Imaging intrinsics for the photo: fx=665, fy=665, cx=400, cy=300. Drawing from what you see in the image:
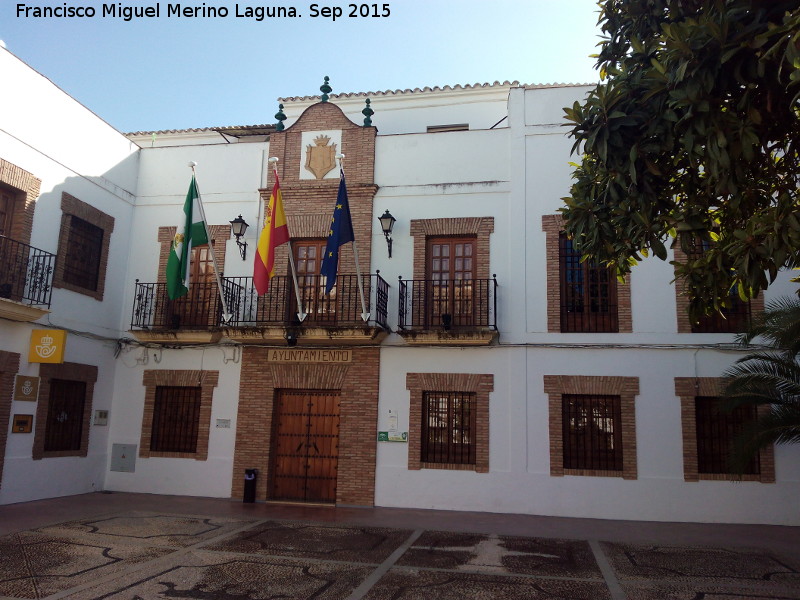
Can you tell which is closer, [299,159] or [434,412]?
[434,412]

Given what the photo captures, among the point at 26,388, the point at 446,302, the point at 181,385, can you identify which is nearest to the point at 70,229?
the point at 26,388

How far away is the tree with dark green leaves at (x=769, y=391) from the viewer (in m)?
8.62

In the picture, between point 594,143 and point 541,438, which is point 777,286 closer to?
point 541,438

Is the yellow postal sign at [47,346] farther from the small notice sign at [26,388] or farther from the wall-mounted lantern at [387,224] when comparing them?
the wall-mounted lantern at [387,224]

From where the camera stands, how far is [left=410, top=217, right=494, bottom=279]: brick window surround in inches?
443

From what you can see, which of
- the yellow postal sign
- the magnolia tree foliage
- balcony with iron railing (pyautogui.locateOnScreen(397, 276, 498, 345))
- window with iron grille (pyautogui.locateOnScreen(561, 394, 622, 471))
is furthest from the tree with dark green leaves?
the yellow postal sign

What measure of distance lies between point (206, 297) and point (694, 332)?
8.31 m

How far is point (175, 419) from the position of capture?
11.8 metres

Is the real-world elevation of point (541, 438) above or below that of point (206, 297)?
below

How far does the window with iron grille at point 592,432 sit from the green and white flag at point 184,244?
20.8 feet

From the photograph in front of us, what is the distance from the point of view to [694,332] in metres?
10.5

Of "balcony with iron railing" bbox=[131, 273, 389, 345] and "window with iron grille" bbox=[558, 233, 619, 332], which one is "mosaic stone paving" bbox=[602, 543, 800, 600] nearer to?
"window with iron grille" bbox=[558, 233, 619, 332]

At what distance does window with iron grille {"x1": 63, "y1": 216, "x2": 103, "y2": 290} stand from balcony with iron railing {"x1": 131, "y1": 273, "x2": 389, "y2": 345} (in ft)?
2.70

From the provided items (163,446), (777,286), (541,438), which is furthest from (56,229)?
(777,286)
